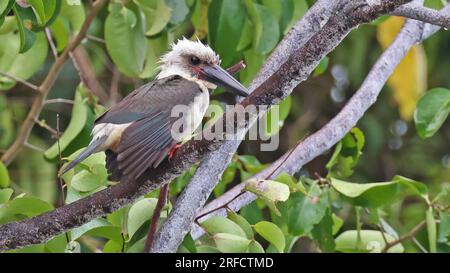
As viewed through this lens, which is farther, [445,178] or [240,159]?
[445,178]

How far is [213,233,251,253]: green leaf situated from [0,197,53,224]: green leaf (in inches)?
18.6

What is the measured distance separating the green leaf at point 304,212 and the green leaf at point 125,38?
2.35ft

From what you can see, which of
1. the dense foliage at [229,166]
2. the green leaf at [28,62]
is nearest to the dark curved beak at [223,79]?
the dense foliage at [229,166]

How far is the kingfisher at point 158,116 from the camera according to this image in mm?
2396

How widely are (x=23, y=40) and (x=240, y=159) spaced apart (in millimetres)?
927

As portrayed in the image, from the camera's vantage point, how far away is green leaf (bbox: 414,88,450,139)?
2824 millimetres

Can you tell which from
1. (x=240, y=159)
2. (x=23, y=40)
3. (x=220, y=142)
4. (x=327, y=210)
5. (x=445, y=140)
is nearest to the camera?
(x=220, y=142)

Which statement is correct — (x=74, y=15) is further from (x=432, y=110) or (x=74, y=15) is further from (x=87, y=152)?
(x=432, y=110)

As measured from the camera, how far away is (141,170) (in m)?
2.28

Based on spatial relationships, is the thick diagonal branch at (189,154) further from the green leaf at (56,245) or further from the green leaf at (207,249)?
the green leaf at (207,249)

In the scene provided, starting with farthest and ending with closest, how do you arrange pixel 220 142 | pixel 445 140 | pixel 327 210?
pixel 445 140
pixel 327 210
pixel 220 142
